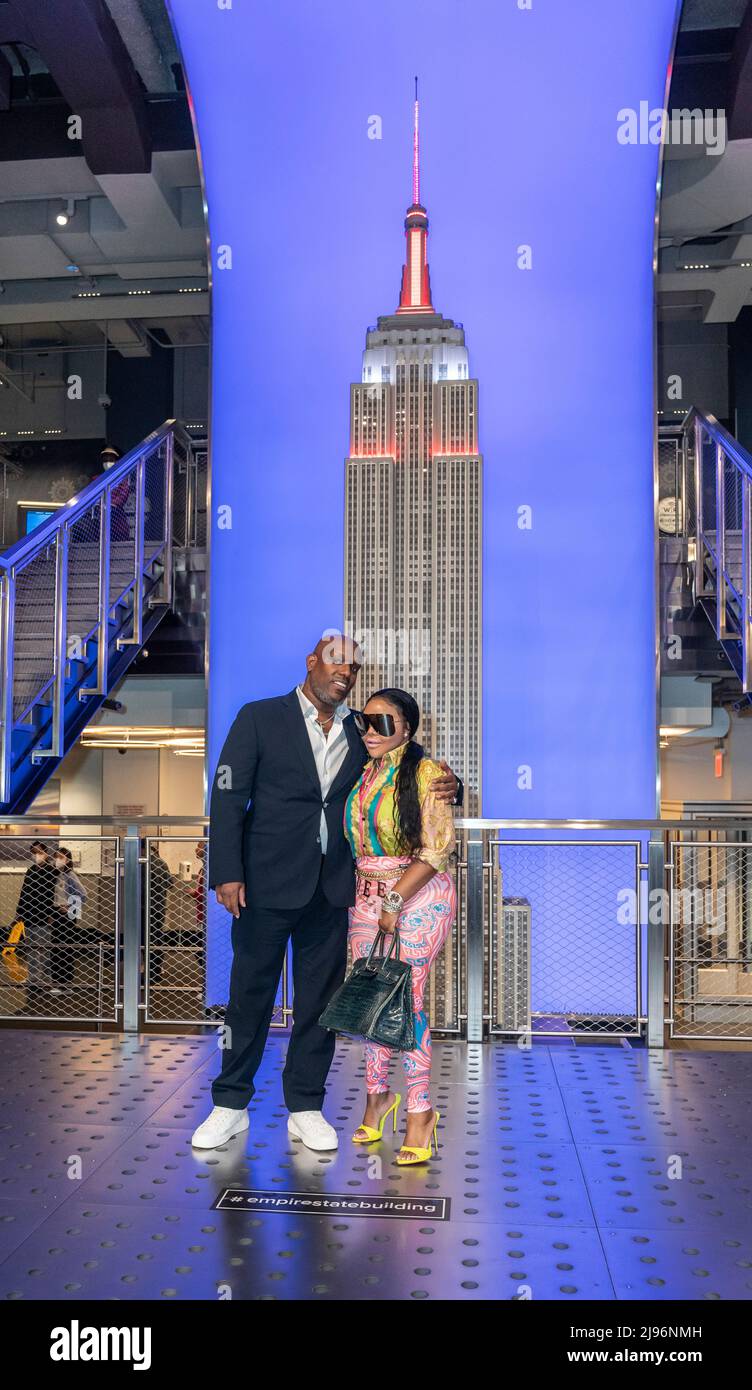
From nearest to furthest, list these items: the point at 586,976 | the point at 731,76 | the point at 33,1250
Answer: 1. the point at 33,1250
2. the point at 586,976
3. the point at 731,76

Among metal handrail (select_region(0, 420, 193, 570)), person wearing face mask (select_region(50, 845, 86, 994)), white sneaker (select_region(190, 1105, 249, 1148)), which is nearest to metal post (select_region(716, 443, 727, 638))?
metal handrail (select_region(0, 420, 193, 570))

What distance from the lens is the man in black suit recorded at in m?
3.47

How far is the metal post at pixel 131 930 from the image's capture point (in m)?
5.13

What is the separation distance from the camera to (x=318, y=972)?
11.7 feet

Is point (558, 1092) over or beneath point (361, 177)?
beneath

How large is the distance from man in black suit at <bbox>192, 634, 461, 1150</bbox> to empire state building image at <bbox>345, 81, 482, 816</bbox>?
9.09 feet

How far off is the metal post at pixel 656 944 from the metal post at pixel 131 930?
232cm

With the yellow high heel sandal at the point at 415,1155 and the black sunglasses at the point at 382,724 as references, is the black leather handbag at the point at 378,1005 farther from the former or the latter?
the black sunglasses at the point at 382,724

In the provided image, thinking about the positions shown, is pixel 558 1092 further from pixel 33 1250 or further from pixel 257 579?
pixel 257 579

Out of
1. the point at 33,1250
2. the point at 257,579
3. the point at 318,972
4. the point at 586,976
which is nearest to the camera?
the point at 33,1250

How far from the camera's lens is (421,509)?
650cm

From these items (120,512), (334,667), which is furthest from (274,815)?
(120,512)
